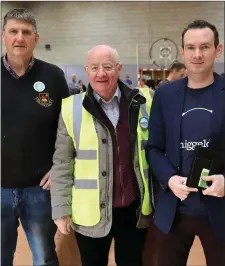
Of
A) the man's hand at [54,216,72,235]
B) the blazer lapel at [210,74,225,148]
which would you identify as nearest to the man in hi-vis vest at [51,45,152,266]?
the man's hand at [54,216,72,235]

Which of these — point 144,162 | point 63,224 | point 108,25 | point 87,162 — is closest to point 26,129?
point 87,162

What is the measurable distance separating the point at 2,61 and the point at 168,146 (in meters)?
0.90

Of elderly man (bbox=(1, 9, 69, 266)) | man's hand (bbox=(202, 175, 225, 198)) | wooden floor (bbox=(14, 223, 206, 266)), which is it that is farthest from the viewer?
wooden floor (bbox=(14, 223, 206, 266))

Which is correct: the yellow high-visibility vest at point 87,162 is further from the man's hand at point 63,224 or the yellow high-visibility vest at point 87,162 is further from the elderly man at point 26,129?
the elderly man at point 26,129

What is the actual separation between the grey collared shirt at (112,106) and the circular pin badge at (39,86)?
0.30m

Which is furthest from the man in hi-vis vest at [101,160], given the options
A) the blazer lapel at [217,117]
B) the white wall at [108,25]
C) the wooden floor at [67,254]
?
the white wall at [108,25]

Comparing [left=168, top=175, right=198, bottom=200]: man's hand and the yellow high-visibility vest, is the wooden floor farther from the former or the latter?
[left=168, top=175, right=198, bottom=200]: man's hand

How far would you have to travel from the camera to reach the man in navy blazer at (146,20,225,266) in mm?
1306

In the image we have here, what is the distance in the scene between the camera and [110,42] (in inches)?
355

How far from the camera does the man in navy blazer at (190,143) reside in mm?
1306

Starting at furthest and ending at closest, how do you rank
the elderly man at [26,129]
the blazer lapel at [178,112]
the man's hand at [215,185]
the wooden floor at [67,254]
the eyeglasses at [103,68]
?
1. the wooden floor at [67,254]
2. the elderly man at [26,129]
3. the eyeglasses at [103,68]
4. the blazer lapel at [178,112]
5. the man's hand at [215,185]

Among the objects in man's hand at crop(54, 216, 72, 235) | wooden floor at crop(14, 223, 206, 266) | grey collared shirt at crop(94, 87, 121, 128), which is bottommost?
wooden floor at crop(14, 223, 206, 266)

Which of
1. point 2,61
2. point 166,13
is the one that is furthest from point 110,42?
point 2,61

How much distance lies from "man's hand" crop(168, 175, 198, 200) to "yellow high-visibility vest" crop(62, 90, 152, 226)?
22 centimetres
